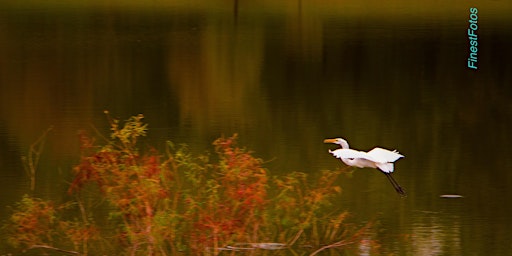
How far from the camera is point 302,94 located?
43.2ft

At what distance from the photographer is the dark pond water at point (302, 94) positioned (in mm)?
7848

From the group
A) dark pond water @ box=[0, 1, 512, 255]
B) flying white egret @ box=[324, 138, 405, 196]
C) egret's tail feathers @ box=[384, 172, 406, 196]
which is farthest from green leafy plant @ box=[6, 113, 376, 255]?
egret's tail feathers @ box=[384, 172, 406, 196]

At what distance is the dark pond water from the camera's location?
785 cm

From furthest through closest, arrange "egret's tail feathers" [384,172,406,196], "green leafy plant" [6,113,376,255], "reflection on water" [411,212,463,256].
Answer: "egret's tail feathers" [384,172,406,196]
"reflection on water" [411,212,463,256]
"green leafy plant" [6,113,376,255]

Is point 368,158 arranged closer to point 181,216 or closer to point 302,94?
point 181,216

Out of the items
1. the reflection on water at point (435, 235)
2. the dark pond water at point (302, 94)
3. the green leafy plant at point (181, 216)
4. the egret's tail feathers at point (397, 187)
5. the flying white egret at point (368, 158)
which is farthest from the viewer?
the dark pond water at point (302, 94)

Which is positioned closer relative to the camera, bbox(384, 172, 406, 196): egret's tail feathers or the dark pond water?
bbox(384, 172, 406, 196): egret's tail feathers

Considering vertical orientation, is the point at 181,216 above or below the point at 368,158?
below

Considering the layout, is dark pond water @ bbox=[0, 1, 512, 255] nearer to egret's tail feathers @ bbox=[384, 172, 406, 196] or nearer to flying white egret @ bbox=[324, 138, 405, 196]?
egret's tail feathers @ bbox=[384, 172, 406, 196]

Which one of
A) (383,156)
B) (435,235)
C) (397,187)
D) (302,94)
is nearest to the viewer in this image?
(435,235)

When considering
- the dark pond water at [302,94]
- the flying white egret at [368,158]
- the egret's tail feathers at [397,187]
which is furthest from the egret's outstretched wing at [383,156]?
the egret's tail feathers at [397,187]

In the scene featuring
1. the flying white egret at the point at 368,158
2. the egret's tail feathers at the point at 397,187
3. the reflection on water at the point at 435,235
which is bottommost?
the reflection on water at the point at 435,235

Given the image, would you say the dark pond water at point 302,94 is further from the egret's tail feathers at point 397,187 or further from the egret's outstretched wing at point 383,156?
the egret's outstretched wing at point 383,156

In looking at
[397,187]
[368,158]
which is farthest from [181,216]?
[397,187]
